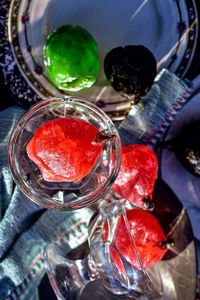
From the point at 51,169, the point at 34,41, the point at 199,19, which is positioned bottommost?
the point at 51,169

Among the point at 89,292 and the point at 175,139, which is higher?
the point at 175,139

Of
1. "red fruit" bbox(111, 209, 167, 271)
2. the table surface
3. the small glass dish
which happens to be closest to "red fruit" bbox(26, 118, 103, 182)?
the small glass dish

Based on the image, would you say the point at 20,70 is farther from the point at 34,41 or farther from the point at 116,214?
the point at 116,214

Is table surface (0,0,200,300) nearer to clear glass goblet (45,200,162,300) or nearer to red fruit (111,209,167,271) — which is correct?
clear glass goblet (45,200,162,300)

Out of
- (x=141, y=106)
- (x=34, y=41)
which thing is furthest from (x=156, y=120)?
(x=34, y=41)

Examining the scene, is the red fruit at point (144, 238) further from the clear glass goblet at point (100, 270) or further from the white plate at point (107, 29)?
the white plate at point (107, 29)

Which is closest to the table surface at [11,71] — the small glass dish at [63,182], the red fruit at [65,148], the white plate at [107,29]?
the white plate at [107,29]

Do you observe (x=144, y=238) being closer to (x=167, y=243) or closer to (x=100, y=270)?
(x=167, y=243)
